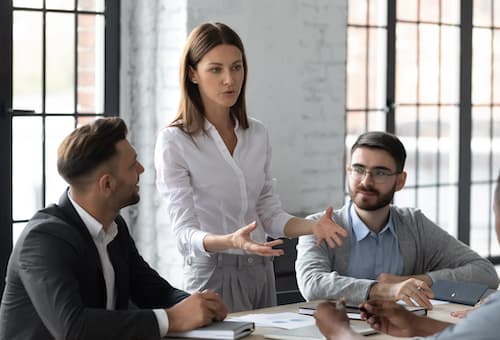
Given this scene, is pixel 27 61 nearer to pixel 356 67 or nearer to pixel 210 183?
pixel 210 183

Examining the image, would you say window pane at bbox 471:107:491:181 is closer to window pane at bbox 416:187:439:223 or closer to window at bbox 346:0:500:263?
window at bbox 346:0:500:263

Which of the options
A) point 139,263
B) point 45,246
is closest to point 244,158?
point 139,263

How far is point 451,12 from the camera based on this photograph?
21.9 feet

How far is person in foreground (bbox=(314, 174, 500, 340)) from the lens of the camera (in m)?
2.33

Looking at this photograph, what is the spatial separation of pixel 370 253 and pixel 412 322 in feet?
2.97

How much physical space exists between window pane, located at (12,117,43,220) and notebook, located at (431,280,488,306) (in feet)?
6.69

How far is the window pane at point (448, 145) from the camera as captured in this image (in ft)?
22.1

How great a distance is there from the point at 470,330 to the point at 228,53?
1641 mm

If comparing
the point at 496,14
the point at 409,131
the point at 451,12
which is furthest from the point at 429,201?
the point at 496,14

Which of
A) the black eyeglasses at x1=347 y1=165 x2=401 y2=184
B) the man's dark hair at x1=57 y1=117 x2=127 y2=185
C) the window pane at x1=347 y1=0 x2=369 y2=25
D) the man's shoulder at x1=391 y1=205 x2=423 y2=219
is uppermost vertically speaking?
the window pane at x1=347 y1=0 x2=369 y2=25

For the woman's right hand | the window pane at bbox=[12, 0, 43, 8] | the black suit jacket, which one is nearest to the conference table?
the woman's right hand

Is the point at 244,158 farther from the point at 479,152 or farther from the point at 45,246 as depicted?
the point at 479,152

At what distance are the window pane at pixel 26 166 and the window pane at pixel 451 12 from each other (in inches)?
114

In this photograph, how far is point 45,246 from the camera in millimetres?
2848
